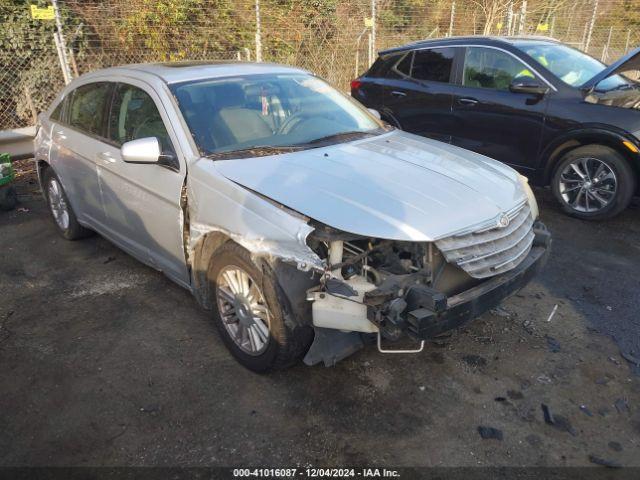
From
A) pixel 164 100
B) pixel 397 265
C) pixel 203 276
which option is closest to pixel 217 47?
pixel 164 100

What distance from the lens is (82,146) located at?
4.16 m

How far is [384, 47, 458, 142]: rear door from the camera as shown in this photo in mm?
6148

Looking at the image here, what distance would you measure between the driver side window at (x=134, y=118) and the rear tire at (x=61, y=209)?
52.4 inches

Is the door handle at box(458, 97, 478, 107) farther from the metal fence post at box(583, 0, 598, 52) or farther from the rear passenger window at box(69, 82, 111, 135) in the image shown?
the metal fence post at box(583, 0, 598, 52)

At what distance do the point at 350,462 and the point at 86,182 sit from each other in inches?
126

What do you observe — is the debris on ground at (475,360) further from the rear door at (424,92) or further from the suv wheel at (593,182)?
the rear door at (424,92)

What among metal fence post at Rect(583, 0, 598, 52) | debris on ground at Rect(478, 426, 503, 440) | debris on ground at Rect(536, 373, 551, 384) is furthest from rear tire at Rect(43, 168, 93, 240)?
metal fence post at Rect(583, 0, 598, 52)

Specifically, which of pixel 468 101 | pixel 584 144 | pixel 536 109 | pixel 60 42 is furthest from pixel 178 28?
pixel 584 144

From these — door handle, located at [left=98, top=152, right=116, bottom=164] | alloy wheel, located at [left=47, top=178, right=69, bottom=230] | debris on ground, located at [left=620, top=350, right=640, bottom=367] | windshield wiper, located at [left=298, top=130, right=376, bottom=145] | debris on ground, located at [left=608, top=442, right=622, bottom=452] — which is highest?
windshield wiper, located at [left=298, top=130, right=376, bottom=145]

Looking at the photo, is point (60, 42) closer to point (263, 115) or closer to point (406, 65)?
point (406, 65)

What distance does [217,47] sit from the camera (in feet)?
32.5

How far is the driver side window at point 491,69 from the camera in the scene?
5.64m

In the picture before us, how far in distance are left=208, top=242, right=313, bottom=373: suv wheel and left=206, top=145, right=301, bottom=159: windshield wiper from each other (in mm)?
611

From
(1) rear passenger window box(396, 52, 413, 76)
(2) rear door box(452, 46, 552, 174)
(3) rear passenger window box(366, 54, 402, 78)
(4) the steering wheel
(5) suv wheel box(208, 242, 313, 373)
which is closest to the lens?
(5) suv wheel box(208, 242, 313, 373)
